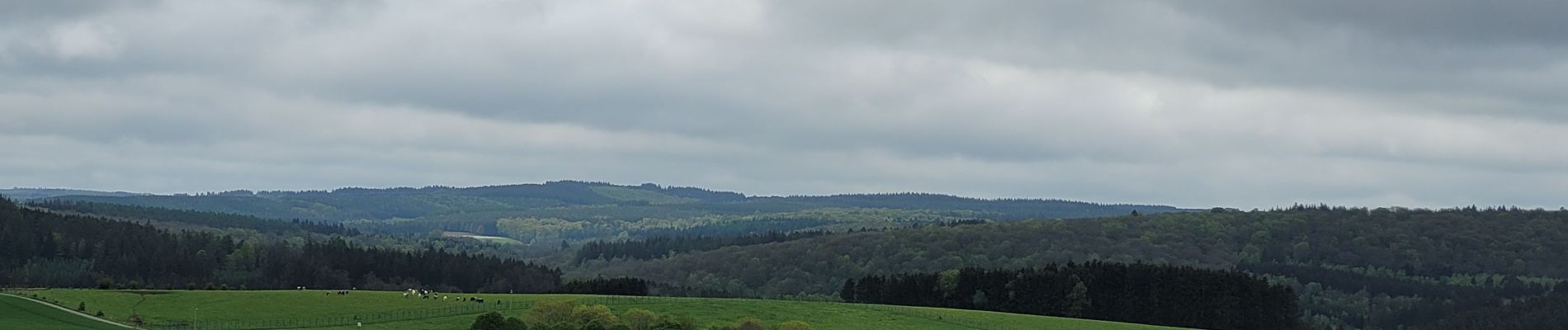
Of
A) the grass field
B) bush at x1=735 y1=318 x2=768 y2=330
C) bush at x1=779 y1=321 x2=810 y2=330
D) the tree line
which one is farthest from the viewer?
the grass field

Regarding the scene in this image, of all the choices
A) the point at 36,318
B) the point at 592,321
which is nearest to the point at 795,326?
the point at 592,321

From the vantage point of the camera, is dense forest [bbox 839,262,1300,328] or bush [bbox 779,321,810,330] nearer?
bush [bbox 779,321,810,330]

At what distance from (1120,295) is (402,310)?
275 ft

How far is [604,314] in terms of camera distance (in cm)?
11688

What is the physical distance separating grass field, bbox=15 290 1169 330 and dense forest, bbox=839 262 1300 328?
2879cm

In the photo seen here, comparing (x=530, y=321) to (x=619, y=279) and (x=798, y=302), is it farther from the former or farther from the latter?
(x=619, y=279)

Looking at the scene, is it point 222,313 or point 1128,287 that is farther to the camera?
point 1128,287

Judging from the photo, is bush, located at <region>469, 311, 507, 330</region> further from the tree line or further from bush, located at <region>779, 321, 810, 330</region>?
bush, located at <region>779, 321, 810, 330</region>

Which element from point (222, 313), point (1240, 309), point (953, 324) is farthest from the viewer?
point (1240, 309)

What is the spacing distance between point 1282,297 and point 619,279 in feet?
245

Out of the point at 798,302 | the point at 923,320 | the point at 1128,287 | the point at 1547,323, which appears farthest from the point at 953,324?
the point at 1547,323

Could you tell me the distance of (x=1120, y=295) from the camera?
17538 centimetres

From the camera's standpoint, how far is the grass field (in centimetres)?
12256

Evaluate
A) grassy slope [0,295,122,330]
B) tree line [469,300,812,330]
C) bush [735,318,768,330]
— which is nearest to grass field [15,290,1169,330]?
tree line [469,300,812,330]
